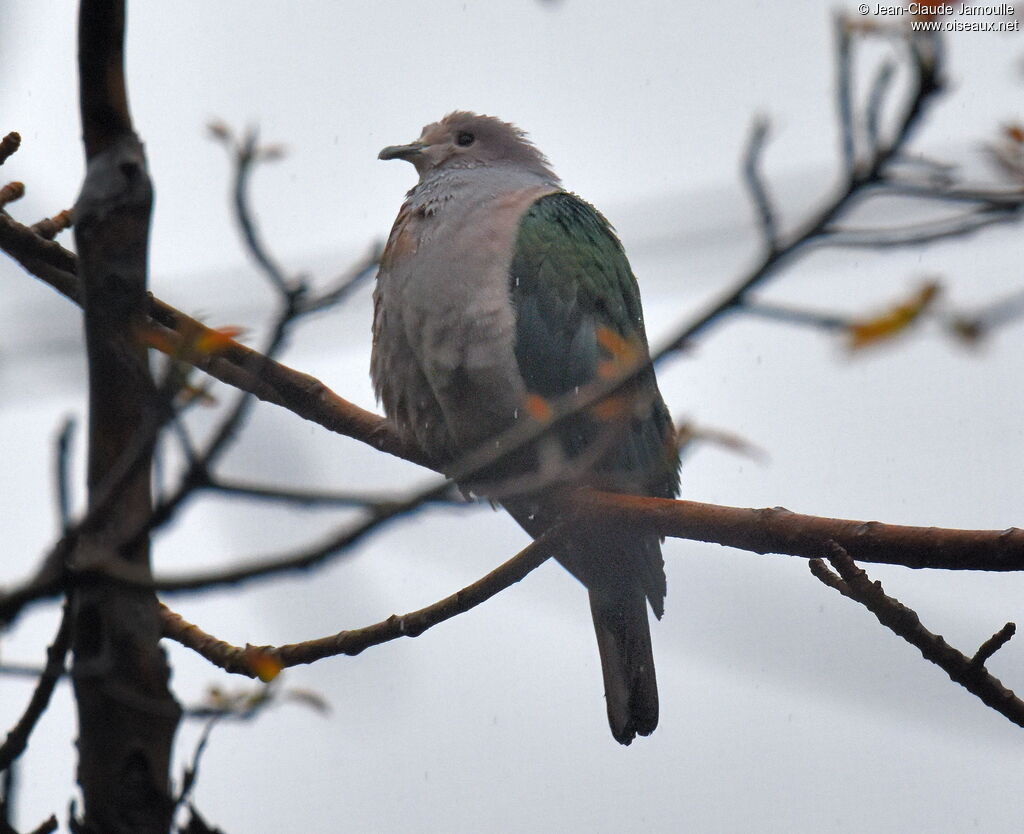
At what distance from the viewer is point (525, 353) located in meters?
4.06

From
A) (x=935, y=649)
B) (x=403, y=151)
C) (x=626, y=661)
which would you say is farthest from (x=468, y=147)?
(x=935, y=649)

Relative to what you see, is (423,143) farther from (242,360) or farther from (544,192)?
(242,360)

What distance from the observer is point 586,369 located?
4.22 meters

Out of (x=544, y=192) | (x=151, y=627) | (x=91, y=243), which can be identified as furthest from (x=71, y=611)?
(x=544, y=192)

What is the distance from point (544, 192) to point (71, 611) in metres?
3.19

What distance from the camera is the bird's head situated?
15.9ft

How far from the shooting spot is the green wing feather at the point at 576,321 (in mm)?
4094

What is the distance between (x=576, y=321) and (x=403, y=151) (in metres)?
1.21

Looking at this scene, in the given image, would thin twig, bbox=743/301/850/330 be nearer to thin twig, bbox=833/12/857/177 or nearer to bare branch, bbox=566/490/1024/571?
thin twig, bbox=833/12/857/177

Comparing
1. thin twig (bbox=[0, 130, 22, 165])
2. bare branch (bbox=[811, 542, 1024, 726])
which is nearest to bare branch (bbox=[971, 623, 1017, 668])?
bare branch (bbox=[811, 542, 1024, 726])

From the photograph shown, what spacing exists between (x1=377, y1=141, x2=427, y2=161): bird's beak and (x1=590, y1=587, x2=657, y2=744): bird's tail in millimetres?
1994

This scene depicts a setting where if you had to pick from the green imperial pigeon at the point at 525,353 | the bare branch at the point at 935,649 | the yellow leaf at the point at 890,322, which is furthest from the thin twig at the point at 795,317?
the green imperial pigeon at the point at 525,353

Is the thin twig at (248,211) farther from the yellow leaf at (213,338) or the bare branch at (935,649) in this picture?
the bare branch at (935,649)

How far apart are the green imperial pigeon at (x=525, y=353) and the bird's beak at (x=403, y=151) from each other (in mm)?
450
